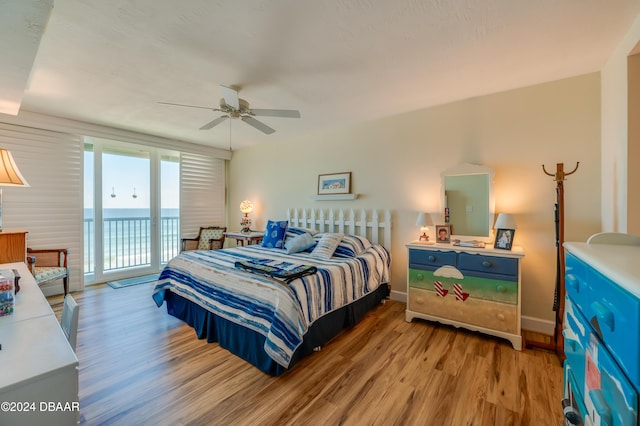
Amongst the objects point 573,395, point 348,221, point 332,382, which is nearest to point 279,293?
point 332,382

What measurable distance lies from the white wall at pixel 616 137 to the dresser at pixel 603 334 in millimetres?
785

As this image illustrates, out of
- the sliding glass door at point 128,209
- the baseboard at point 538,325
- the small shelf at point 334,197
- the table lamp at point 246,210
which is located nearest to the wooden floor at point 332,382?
the baseboard at point 538,325

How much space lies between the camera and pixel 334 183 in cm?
392

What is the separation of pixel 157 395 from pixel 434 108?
3.69m

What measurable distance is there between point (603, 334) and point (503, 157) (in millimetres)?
2207

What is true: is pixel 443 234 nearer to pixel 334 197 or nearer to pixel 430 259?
pixel 430 259

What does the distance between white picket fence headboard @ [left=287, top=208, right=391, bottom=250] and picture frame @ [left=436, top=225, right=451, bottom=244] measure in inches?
26.0

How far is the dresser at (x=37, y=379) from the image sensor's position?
734 mm

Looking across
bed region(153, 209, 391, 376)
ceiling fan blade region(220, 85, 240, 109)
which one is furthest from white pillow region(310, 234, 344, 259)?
ceiling fan blade region(220, 85, 240, 109)

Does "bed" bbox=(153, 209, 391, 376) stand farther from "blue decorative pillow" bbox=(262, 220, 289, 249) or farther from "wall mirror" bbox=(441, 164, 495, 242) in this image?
"wall mirror" bbox=(441, 164, 495, 242)

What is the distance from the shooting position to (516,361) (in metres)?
2.06

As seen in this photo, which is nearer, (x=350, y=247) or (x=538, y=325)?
(x=538, y=325)

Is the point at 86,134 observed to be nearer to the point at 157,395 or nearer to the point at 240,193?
the point at 240,193

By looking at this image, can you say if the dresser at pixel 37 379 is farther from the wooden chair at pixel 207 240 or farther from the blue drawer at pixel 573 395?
the wooden chair at pixel 207 240
